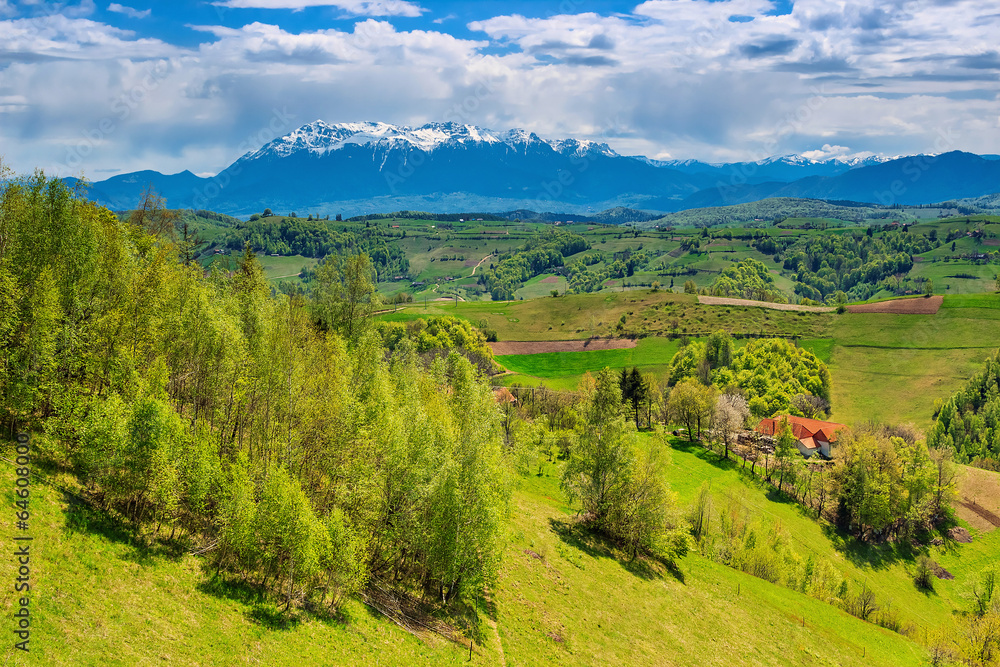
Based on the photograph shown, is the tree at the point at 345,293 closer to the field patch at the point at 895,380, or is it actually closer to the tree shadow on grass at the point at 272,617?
the tree shadow on grass at the point at 272,617

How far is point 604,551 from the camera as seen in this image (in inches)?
2317

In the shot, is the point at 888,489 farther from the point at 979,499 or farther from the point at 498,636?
the point at 498,636

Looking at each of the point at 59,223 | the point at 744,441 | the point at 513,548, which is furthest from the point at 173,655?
the point at 744,441

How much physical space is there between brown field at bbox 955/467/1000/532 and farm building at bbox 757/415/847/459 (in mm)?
22688

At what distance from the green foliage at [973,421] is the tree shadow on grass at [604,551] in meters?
118

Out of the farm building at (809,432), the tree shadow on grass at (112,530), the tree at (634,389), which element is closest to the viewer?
the tree shadow on grass at (112,530)

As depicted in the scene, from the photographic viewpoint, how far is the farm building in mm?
124625

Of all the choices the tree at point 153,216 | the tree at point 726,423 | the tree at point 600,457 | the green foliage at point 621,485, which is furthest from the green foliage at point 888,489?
the tree at point 153,216

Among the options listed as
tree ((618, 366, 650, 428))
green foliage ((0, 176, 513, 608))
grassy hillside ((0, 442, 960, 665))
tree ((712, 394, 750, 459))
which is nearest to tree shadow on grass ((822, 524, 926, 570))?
grassy hillside ((0, 442, 960, 665))

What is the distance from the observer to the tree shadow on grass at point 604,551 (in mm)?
57250

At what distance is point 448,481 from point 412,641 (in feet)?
31.7

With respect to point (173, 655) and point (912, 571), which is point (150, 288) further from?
point (912, 571)

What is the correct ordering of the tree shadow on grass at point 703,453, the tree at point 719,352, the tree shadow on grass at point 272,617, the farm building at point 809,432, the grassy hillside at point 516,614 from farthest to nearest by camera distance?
the tree at point 719,352 → the farm building at point 809,432 → the tree shadow on grass at point 703,453 → the tree shadow on grass at point 272,617 → the grassy hillside at point 516,614

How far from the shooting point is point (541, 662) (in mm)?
37719
